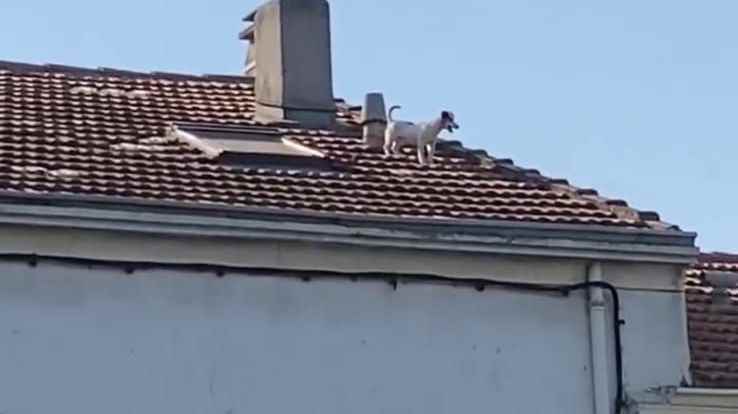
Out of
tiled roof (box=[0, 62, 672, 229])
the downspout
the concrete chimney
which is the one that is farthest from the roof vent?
the downspout

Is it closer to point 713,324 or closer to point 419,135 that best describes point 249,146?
point 419,135

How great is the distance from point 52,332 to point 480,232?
302 cm

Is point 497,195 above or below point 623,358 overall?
above

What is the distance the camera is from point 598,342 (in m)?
15.5

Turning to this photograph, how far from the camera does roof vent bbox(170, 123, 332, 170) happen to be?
1625cm

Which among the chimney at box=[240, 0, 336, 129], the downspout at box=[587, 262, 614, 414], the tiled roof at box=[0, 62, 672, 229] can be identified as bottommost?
the downspout at box=[587, 262, 614, 414]

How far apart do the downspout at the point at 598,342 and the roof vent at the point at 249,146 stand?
2273 mm

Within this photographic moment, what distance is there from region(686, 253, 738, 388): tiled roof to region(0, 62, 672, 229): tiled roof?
1.23 meters

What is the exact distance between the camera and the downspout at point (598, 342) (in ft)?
50.6

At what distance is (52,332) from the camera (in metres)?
14.4

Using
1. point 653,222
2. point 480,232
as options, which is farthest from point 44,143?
point 653,222

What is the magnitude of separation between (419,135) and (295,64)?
200cm

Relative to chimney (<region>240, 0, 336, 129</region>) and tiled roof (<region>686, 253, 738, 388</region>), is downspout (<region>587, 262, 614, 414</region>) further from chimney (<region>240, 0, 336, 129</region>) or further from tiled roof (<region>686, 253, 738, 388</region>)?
chimney (<region>240, 0, 336, 129</region>)

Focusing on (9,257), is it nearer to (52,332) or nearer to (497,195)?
(52,332)
